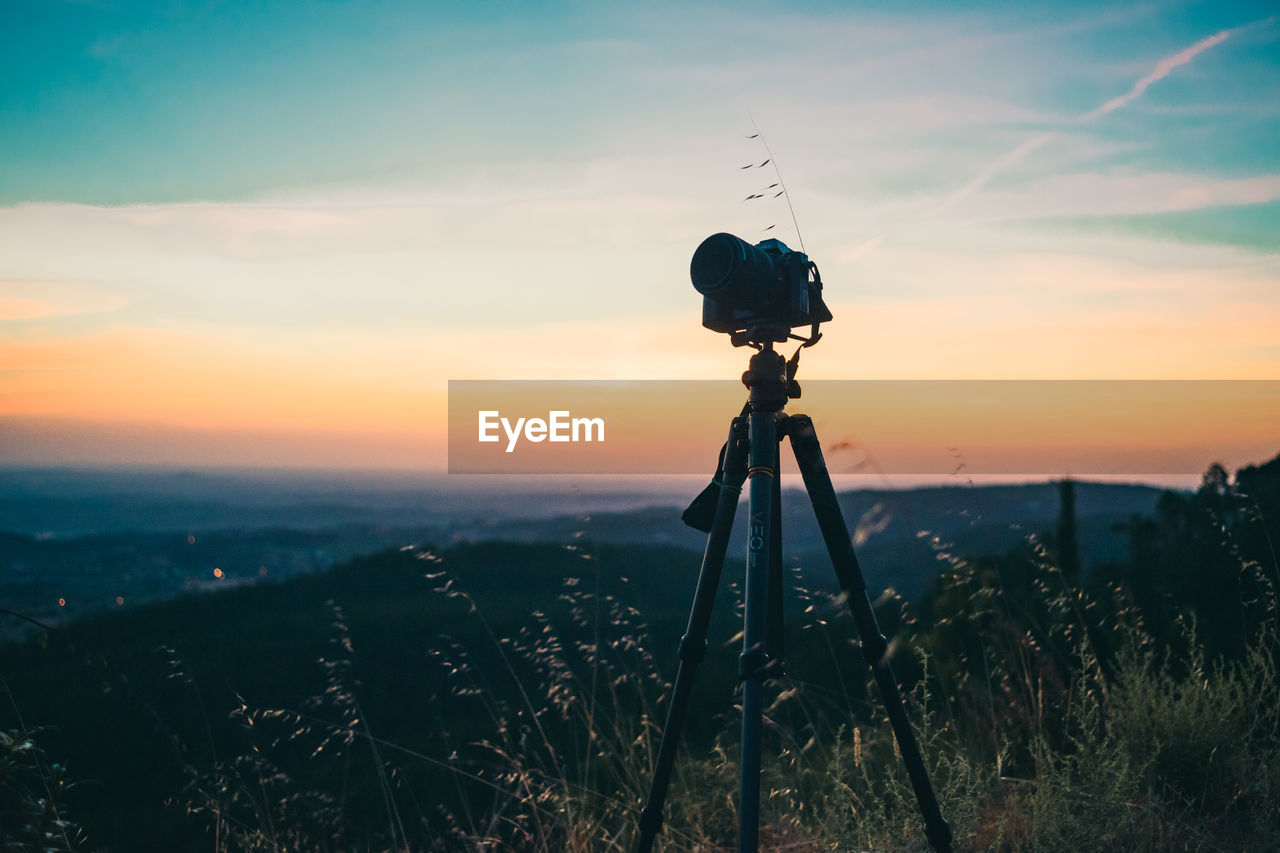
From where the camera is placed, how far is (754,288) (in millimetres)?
2074

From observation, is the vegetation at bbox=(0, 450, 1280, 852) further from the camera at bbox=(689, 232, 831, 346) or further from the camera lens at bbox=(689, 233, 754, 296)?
the camera lens at bbox=(689, 233, 754, 296)

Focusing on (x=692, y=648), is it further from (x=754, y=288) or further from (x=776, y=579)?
(x=754, y=288)

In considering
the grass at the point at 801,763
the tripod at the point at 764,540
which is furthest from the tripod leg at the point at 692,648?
the grass at the point at 801,763

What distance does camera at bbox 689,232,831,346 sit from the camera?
2.03 meters

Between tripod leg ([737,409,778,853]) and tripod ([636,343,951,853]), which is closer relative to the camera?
tripod leg ([737,409,778,853])

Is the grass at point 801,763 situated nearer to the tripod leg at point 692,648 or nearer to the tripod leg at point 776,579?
the tripod leg at point 776,579

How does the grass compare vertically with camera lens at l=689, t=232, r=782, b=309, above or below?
below

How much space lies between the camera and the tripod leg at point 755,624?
5.73ft

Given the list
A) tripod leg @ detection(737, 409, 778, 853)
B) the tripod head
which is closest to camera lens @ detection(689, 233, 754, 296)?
the tripod head

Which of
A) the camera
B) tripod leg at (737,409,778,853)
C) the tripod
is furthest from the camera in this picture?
the camera

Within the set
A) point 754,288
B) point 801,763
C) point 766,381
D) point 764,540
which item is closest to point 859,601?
point 764,540

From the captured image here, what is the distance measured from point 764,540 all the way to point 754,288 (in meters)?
0.70

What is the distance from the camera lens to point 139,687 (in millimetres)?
2447

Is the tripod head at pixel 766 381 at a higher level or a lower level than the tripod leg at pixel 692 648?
higher
